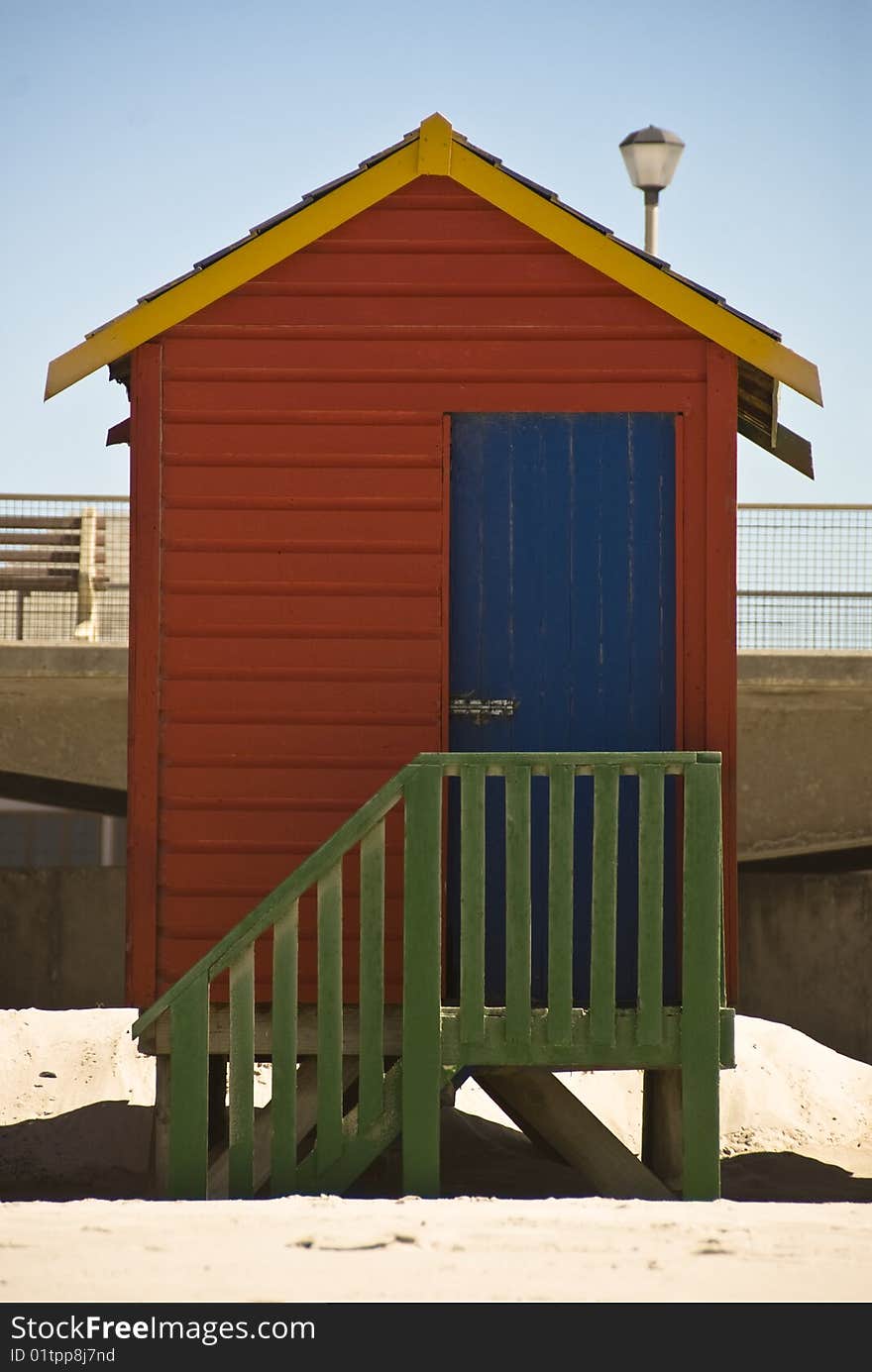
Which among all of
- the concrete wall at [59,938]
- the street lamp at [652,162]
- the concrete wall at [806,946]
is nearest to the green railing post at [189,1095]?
the street lamp at [652,162]

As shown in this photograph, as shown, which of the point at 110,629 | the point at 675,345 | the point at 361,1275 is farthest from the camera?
the point at 110,629

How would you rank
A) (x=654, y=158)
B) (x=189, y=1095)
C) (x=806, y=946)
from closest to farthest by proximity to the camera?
(x=189, y=1095)
(x=654, y=158)
(x=806, y=946)

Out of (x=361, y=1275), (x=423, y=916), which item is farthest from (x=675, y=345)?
(x=361, y=1275)

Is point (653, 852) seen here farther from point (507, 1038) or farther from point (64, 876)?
point (64, 876)

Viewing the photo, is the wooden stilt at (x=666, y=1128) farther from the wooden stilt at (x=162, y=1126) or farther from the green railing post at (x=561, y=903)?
the wooden stilt at (x=162, y=1126)

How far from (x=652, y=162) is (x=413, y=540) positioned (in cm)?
630

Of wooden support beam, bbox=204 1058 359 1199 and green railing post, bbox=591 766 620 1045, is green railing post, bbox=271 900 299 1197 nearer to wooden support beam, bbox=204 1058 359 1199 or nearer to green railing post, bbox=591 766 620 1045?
wooden support beam, bbox=204 1058 359 1199

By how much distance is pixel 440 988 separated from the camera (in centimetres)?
643

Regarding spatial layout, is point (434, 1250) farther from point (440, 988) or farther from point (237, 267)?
point (237, 267)

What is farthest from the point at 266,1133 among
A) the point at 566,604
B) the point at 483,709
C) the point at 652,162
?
the point at 652,162

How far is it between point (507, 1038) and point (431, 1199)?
767 mm

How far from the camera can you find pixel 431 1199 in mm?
5922

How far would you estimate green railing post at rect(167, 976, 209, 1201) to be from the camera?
646 cm
